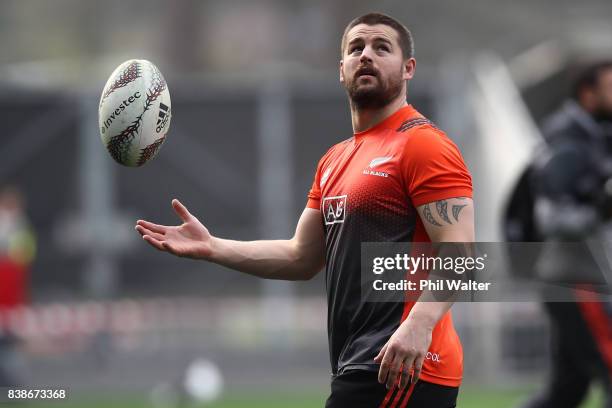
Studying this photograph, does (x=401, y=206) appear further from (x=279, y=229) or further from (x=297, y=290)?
(x=297, y=290)

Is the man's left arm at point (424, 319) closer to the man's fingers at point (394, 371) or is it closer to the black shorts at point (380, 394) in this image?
the man's fingers at point (394, 371)

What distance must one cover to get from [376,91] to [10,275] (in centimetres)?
952

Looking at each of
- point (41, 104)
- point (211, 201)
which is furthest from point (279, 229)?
point (41, 104)

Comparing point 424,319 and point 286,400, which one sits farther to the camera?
point 286,400

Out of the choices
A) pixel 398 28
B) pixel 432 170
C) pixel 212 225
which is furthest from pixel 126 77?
pixel 212 225

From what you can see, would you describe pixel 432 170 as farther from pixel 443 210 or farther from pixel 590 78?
pixel 590 78

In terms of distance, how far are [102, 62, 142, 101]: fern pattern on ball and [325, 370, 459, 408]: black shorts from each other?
1.71m

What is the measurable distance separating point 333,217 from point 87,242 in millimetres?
12525

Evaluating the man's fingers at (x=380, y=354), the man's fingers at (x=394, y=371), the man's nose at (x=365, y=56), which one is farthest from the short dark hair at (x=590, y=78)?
the man's fingers at (x=394, y=371)

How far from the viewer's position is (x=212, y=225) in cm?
1847

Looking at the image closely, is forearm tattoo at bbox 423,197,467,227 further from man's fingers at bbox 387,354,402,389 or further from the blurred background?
the blurred background

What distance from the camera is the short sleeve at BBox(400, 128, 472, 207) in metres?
5.10

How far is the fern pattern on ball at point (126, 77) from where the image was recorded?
5875 millimetres

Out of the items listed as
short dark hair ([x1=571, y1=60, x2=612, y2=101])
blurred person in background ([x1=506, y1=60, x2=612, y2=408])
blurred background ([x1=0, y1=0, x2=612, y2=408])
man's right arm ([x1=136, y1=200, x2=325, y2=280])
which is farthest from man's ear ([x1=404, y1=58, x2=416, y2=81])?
blurred background ([x1=0, y1=0, x2=612, y2=408])
